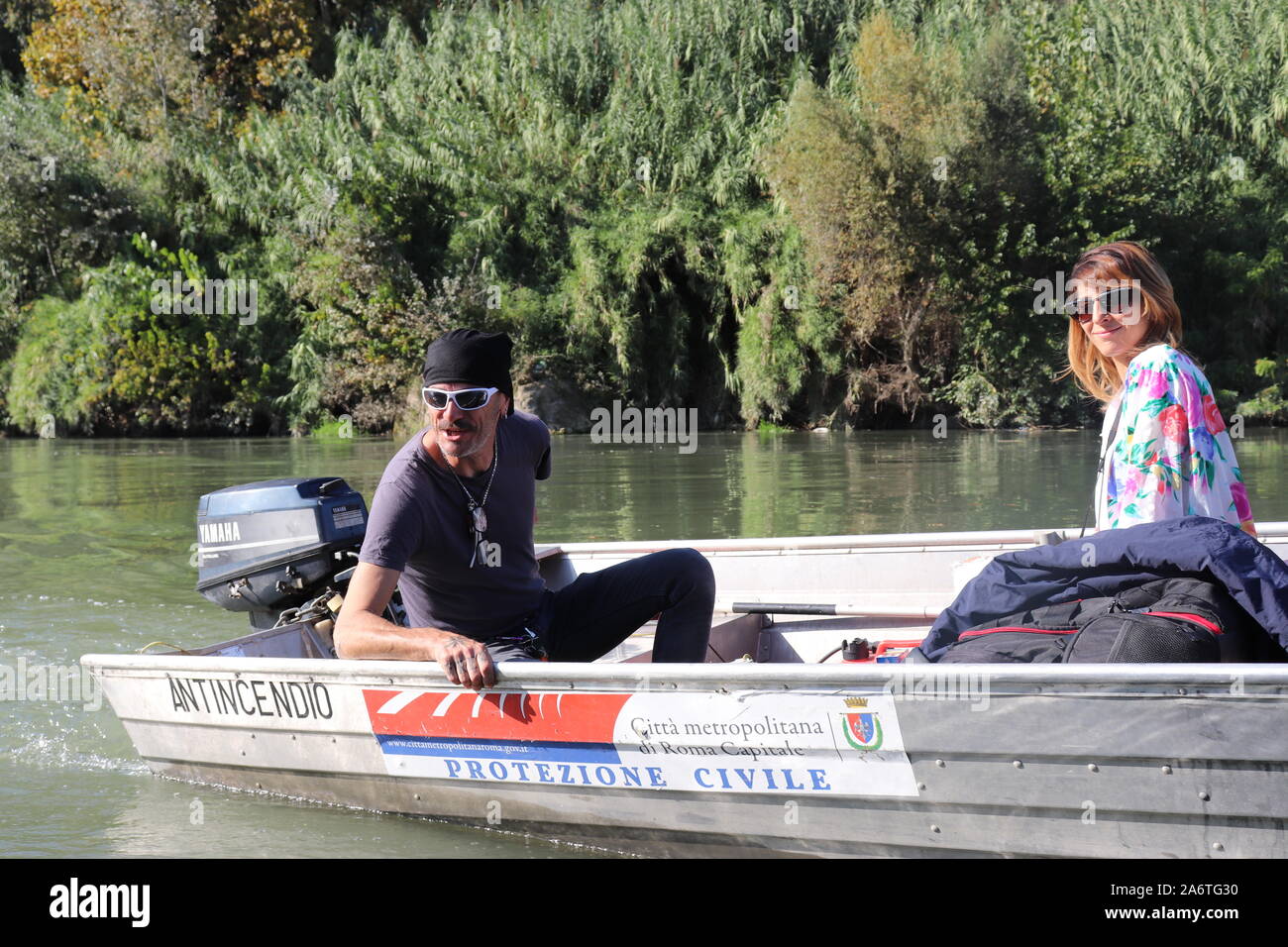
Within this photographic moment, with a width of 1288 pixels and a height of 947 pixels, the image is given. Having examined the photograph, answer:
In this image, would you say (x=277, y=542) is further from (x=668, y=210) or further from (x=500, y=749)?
(x=668, y=210)

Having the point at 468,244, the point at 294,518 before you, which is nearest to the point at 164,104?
the point at 468,244

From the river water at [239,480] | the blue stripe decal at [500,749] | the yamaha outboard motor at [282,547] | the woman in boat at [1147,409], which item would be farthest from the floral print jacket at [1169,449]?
the yamaha outboard motor at [282,547]

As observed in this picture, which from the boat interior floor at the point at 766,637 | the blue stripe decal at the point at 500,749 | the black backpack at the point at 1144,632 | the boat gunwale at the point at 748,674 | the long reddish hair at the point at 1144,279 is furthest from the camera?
the boat interior floor at the point at 766,637

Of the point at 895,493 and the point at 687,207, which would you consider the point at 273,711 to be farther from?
the point at 687,207

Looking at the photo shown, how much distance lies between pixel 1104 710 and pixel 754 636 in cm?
242

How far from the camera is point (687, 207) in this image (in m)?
24.5

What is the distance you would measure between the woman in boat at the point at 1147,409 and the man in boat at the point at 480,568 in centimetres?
139

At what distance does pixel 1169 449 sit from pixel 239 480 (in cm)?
1370

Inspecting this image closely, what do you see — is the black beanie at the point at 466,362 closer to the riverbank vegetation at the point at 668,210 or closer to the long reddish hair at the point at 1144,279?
the long reddish hair at the point at 1144,279

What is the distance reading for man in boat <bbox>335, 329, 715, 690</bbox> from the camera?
3.74 meters

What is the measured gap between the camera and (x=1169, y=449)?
3.27 metres

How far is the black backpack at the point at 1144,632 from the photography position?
317 cm

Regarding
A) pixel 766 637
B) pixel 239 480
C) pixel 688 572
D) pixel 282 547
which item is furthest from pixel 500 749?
pixel 239 480
